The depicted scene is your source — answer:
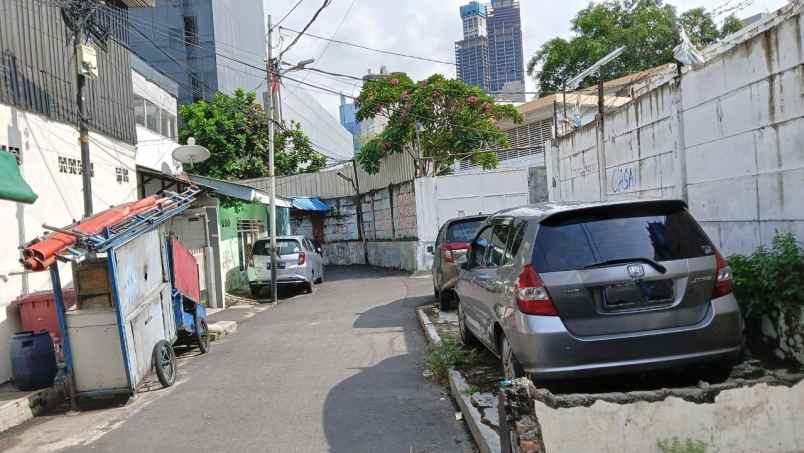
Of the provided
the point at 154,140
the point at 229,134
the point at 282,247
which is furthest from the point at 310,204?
the point at 154,140

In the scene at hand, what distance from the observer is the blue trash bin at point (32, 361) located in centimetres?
752

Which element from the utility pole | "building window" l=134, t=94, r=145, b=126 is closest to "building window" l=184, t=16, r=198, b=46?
"building window" l=134, t=94, r=145, b=126

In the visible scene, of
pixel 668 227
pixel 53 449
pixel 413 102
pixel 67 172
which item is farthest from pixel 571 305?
pixel 413 102

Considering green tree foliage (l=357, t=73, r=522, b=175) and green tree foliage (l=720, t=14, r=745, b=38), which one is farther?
green tree foliage (l=720, t=14, r=745, b=38)

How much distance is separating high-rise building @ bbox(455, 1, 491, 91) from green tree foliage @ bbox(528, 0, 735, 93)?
4174mm

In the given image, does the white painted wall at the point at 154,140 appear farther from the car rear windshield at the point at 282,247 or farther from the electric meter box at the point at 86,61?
the electric meter box at the point at 86,61

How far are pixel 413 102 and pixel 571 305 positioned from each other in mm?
19873

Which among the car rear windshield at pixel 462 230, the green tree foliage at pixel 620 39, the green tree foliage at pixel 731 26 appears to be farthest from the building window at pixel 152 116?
the green tree foliage at pixel 731 26

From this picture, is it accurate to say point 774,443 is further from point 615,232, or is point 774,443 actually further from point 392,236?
point 392,236

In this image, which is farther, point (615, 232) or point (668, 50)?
point (668, 50)

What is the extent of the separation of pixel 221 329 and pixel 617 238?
30.3 feet

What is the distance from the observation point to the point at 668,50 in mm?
36906

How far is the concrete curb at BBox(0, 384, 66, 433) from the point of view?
22.0 ft

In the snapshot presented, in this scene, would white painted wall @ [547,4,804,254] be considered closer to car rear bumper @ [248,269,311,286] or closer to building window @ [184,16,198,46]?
car rear bumper @ [248,269,311,286]
